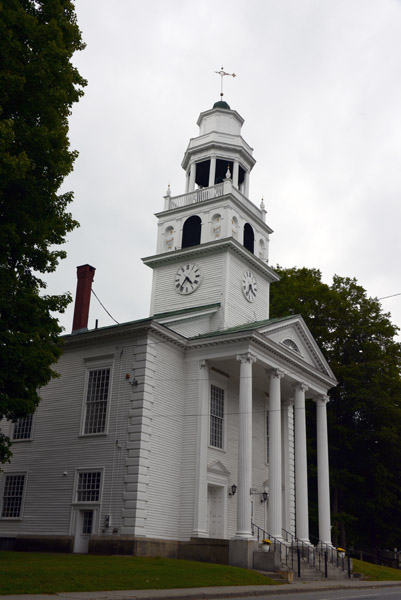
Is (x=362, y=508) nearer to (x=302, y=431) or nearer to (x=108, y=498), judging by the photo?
(x=302, y=431)

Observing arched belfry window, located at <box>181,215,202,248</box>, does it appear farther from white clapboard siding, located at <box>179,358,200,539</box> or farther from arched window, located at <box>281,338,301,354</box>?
white clapboard siding, located at <box>179,358,200,539</box>

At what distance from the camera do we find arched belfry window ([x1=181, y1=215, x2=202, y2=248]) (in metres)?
34.5

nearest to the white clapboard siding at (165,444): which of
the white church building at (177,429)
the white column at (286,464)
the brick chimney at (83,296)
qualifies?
the white church building at (177,429)

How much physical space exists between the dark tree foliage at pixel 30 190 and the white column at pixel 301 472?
15233 mm

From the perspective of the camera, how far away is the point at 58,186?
708 inches

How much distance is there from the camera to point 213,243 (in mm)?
32406

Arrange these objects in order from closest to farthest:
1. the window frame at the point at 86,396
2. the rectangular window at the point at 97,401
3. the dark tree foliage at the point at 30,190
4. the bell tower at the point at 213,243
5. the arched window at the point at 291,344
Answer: the dark tree foliage at the point at 30,190, the window frame at the point at 86,396, the rectangular window at the point at 97,401, the arched window at the point at 291,344, the bell tower at the point at 213,243

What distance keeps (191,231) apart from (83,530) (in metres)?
17.0

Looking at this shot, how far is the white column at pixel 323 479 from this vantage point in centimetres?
2975

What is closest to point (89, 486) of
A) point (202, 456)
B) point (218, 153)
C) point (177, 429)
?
point (177, 429)

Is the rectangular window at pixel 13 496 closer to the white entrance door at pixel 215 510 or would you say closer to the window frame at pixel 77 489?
the window frame at pixel 77 489

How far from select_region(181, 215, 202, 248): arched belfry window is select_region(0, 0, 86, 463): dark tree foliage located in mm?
16507

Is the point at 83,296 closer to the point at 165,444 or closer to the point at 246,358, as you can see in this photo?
the point at 165,444

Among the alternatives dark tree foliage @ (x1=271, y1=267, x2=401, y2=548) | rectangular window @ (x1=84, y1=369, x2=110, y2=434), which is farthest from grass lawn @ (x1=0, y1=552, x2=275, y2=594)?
dark tree foliage @ (x1=271, y1=267, x2=401, y2=548)
